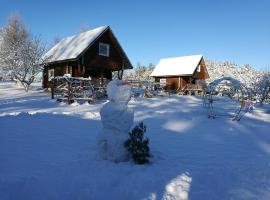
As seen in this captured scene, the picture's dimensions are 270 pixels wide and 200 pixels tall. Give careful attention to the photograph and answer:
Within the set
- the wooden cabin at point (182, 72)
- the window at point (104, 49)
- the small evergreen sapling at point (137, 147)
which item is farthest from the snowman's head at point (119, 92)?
the wooden cabin at point (182, 72)

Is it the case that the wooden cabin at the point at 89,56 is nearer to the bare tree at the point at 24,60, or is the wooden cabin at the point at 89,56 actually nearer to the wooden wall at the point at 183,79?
the bare tree at the point at 24,60

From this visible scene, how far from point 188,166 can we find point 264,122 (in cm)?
883

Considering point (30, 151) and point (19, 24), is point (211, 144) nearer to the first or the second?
point (30, 151)

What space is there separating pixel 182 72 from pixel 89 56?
1501 cm

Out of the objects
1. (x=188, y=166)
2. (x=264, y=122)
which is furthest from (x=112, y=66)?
(x=188, y=166)

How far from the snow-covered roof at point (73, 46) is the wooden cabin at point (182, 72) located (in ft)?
44.3

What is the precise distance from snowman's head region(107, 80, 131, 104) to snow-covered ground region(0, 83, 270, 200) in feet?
4.74

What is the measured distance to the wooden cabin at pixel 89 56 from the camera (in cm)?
2858

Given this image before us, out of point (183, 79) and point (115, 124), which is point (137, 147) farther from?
point (183, 79)

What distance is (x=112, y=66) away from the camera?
31.5 metres

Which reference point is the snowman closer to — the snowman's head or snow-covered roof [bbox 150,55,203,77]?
the snowman's head

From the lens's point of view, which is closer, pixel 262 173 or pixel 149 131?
pixel 262 173

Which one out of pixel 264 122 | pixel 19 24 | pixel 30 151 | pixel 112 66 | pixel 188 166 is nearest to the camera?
pixel 188 166

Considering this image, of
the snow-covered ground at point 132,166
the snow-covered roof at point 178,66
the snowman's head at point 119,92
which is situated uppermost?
the snow-covered roof at point 178,66
